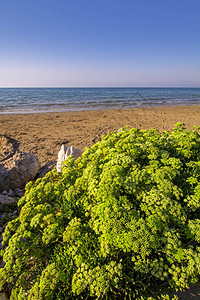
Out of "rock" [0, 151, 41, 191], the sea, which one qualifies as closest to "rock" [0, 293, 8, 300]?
"rock" [0, 151, 41, 191]

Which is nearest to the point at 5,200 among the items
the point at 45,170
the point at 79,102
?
the point at 45,170

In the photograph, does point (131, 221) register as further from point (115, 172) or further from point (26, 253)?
point (26, 253)

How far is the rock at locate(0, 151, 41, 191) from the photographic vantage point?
5645 mm

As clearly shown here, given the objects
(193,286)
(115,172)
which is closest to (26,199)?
(115,172)

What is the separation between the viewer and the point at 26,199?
2740 millimetres

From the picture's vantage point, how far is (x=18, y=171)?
5883mm

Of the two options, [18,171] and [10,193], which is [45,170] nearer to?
[18,171]

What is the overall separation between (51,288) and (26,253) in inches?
28.2

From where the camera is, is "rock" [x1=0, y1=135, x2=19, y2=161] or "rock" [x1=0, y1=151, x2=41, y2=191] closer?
"rock" [x1=0, y1=151, x2=41, y2=191]

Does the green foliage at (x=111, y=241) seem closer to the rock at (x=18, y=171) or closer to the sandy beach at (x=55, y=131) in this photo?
the rock at (x=18, y=171)

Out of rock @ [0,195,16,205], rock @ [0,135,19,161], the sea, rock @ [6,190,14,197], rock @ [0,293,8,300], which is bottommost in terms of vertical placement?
rock @ [0,293,8,300]

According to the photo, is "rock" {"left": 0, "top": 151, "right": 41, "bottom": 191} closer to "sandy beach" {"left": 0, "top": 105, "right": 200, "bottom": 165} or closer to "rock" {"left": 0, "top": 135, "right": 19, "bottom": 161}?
"sandy beach" {"left": 0, "top": 105, "right": 200, "bottom": 165}

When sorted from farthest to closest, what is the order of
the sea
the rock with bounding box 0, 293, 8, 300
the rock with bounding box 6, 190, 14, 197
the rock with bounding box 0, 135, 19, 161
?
1. the sea
2. the rock with bounding box 0, 135, 19, 161
3. the rock with bounding box 6, 190, 14, 197
4. the rock with bounding box 0, 293, 8, 300

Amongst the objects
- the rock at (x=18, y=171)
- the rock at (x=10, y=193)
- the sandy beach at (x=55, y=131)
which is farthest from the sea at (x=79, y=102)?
the rock at (x=10, y=193)
